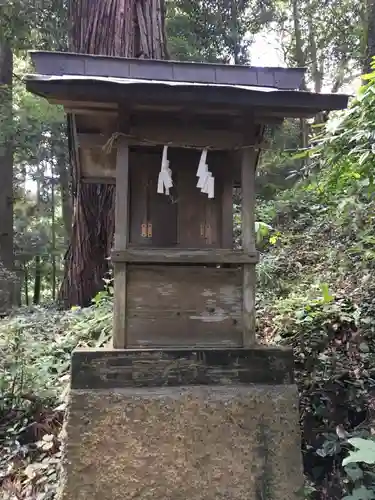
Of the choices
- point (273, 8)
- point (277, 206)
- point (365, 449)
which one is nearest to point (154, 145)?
point (365, 449)

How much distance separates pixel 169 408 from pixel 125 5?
5328 millimetres

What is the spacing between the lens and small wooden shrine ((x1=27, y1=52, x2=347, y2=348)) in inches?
115

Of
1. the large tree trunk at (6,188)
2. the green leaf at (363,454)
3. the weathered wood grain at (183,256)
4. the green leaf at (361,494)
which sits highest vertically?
the large tree trunk at (6,188)

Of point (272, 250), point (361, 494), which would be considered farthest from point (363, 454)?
point (272, 250)

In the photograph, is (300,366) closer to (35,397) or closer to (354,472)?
(354,472)

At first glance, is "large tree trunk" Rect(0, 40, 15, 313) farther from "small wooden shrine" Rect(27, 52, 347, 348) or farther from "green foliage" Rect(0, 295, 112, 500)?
"small wooden shrine" Rect(27, 52, 347, 348)

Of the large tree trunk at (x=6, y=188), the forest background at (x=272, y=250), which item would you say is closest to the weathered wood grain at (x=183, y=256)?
the forest background at (x=272, y=250)

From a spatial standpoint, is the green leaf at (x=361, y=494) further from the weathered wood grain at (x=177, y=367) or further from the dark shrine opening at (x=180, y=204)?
the dark shrine opening at (x=180, y=204)

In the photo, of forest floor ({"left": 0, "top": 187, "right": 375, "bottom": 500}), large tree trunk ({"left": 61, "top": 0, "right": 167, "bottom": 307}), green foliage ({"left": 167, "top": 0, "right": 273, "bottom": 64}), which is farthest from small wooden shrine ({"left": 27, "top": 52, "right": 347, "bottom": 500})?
green foliage ({"left": 167, "top": 0, "right": 273, "bottom": 64})

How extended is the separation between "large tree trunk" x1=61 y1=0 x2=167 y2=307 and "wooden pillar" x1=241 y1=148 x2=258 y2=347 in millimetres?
3186

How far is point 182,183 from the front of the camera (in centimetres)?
332

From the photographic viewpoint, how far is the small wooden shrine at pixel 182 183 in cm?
292

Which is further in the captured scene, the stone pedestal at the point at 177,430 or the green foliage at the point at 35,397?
the green foliage at the point at 35,397

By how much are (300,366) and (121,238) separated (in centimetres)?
212
